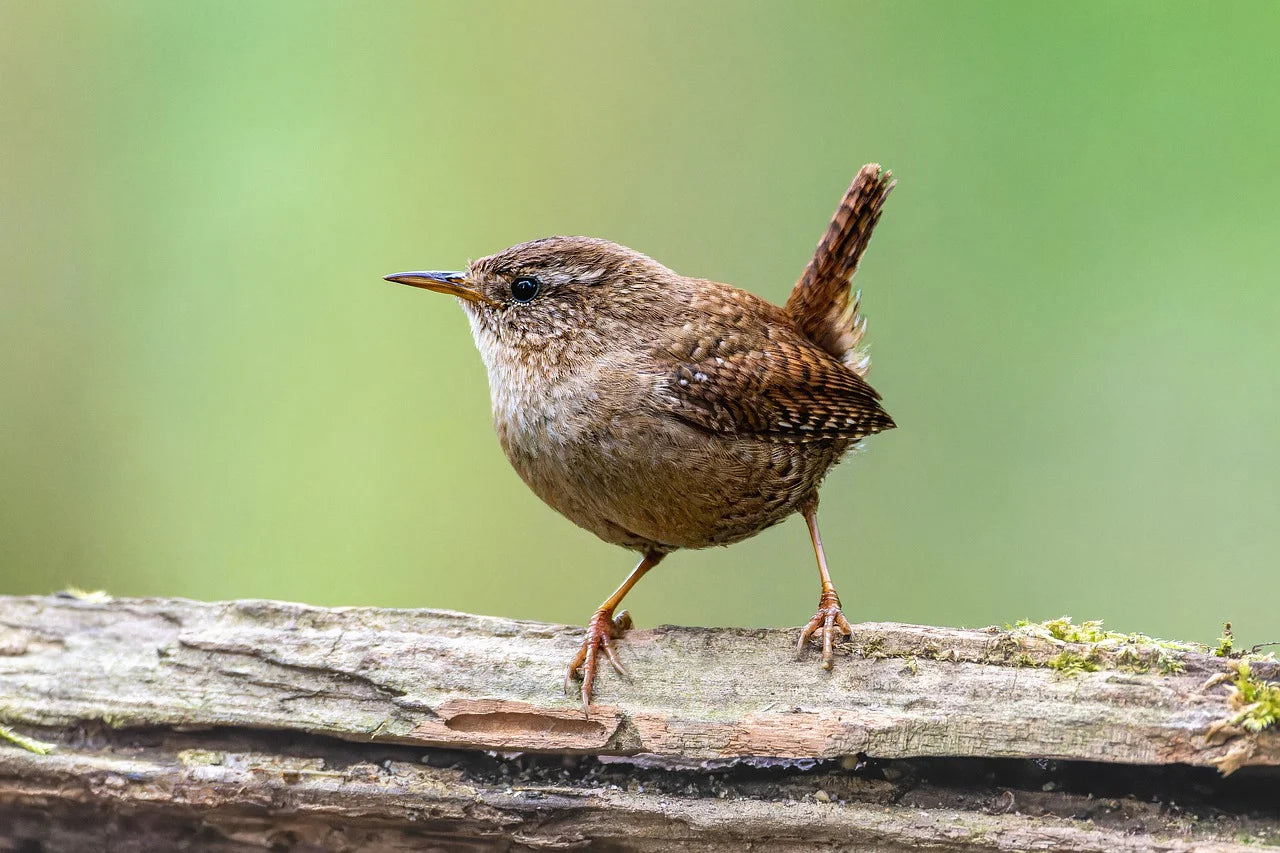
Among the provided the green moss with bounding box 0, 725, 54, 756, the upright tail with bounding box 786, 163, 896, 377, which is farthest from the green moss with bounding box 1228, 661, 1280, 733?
the green moss with bounding box 0, 725, 54, 756

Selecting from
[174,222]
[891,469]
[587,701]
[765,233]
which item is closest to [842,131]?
[765,233]

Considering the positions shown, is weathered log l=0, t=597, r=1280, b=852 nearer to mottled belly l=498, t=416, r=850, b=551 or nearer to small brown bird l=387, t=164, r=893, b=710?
small brown bird l=387, t=164, r=893, b=710

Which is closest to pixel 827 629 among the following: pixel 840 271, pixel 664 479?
pixel 664 479

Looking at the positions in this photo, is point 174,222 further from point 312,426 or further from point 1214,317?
point 1214,317

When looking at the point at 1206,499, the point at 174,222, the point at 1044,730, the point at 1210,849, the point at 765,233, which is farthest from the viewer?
the point at 174,222

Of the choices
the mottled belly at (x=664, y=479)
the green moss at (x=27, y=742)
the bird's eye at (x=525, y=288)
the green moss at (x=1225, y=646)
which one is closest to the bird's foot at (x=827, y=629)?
the mottled belly at (x=664, y=479)

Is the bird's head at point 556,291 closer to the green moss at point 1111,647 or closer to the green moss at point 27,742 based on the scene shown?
the green moss at point 1111,647
